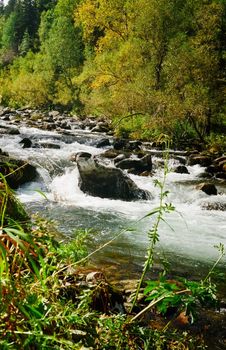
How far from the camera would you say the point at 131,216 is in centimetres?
985

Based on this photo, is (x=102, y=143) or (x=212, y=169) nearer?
(x=212, y=169)

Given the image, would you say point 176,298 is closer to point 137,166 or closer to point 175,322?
point 175,322

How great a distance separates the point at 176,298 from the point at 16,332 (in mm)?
851

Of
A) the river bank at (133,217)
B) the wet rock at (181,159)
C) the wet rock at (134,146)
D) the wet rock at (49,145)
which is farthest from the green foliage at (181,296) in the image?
the wet rock at (134,146)

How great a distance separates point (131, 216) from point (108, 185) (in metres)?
2.09

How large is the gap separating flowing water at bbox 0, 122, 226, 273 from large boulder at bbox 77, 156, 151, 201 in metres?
0.28

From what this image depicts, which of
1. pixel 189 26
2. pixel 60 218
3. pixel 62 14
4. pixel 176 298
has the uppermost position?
pixel 62 14

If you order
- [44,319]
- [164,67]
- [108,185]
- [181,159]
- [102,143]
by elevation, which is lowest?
[181,159]

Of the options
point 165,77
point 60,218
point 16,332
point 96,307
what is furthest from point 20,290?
point 165,77

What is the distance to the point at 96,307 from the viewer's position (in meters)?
2.77

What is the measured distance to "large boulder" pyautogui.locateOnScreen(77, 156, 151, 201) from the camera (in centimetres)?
1162

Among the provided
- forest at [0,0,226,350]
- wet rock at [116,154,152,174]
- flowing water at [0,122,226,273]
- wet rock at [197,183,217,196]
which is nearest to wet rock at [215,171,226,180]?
forest at [0,0,226,350]

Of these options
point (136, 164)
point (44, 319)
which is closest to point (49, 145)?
point (136, 164)

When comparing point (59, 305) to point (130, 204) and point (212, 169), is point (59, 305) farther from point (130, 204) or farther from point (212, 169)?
point (212, 169)
